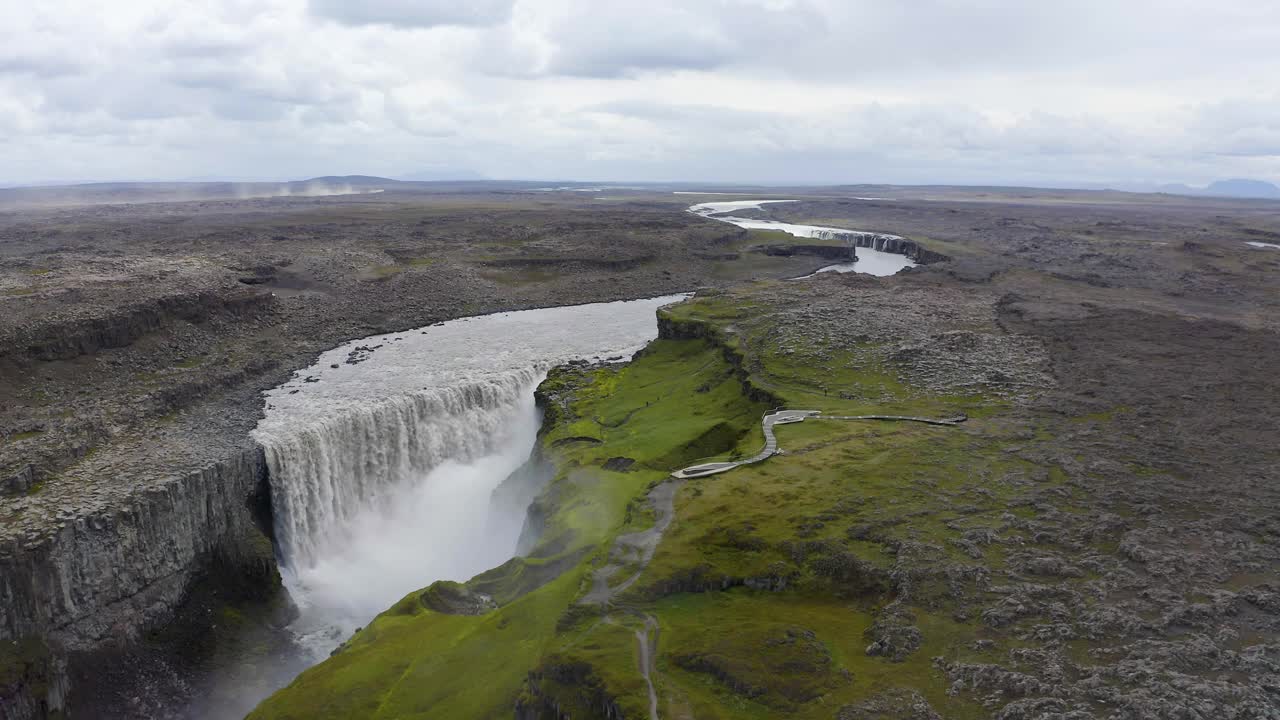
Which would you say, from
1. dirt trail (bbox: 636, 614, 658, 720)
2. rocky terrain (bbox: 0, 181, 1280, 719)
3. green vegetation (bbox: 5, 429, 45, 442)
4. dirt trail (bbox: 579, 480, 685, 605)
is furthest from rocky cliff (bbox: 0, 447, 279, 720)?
dirt trail (bbox: 636, 614, 658, 720)

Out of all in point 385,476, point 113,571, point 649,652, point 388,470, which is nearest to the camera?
point 649,652

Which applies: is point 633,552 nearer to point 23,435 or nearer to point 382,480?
point 382,480

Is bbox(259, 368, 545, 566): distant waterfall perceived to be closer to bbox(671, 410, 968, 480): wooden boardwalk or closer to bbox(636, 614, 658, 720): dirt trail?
bbox(671, 410, 968, 480): wooden boardwalk

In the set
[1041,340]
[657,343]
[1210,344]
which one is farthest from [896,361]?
[1210,344]

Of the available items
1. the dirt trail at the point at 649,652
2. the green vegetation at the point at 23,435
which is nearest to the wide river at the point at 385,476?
the green vegetation at the point at 23,435

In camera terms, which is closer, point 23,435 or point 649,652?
point 649,652

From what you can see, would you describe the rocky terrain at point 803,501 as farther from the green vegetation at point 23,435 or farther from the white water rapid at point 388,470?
the white water rapid at point 388,470

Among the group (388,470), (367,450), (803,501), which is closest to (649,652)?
(803,501)
